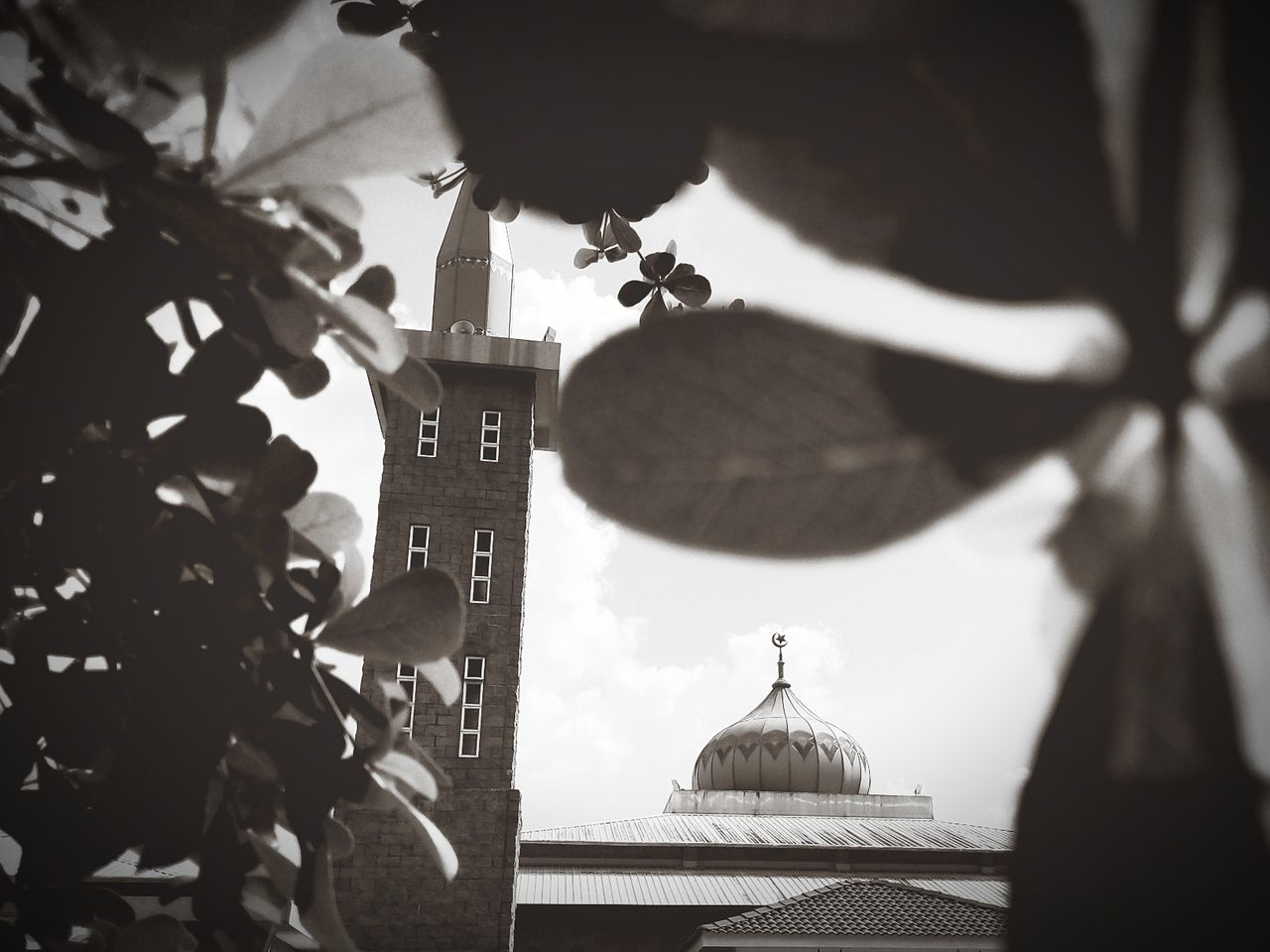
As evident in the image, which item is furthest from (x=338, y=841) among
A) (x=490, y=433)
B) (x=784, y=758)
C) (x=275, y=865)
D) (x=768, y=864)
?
(x=784, y=758)

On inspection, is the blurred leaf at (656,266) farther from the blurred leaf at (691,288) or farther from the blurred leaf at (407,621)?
the blurred leaf at (407,621)

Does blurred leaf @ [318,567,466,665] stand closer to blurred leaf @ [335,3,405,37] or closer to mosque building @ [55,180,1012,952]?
blurred leaf @ [335,3,405,37]

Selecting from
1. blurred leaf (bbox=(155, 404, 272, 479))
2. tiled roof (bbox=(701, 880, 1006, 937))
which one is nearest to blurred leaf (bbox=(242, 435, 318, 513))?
blurred leaf (bbox=(155, 404, 272, 479))

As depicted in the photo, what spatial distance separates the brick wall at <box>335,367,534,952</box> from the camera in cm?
689

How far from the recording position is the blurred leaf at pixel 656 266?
1.97 feet

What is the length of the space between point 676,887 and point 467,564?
11.4 feet

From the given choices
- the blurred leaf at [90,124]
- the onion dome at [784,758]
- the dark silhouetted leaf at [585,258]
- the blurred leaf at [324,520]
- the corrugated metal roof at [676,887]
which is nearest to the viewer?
the blurred leaf at [90,124]

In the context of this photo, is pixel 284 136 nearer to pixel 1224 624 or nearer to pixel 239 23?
pixel 239 23

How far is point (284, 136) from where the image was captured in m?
0.29

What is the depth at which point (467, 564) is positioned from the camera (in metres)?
8.03

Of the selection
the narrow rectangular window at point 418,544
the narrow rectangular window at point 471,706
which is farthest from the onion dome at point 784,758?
the narrow rectangular window at point 418,544

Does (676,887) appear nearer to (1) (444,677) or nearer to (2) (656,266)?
(2) (656,266)

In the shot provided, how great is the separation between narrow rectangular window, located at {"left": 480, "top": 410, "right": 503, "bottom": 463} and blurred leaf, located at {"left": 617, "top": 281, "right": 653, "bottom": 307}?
26.2 feet

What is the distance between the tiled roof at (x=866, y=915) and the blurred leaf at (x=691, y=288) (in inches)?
215
